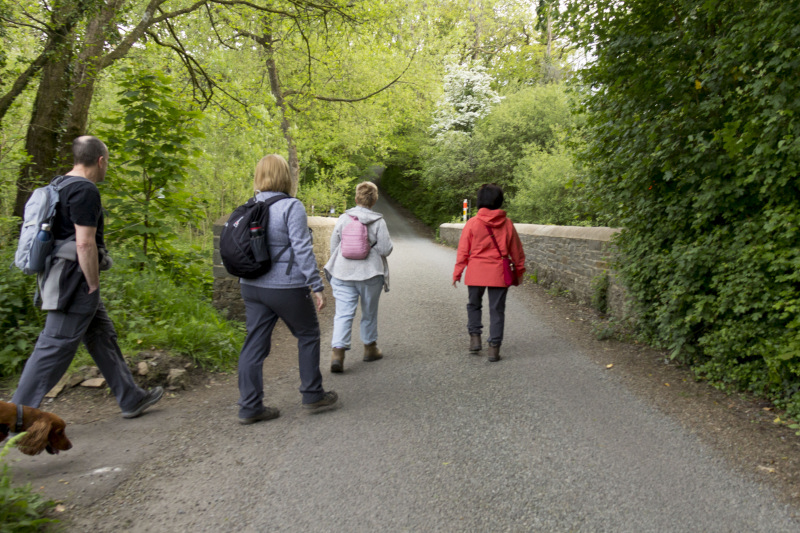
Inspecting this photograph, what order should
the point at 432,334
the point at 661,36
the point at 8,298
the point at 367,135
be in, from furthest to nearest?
the point at 367,135 < the point at 432,334 < the point at 661,36 < the point at 8,298

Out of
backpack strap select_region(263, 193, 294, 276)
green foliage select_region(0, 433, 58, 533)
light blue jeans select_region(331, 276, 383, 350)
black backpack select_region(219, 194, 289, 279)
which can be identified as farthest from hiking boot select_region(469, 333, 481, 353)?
green foliage select_region(0, 433, 58, 533)

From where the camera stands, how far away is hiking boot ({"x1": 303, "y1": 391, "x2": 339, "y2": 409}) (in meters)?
4.29

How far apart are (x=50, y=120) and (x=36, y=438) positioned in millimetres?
5412

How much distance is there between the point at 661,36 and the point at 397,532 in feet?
16.8

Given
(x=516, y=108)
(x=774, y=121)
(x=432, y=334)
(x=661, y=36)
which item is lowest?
(x=432, y=334)

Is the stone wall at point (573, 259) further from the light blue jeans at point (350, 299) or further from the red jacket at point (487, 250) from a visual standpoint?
the light blue jeans at point (350, 299)

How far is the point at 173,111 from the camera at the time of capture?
6445 millimetres

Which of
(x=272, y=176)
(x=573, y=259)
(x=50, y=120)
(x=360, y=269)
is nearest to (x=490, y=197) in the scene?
(x=360, y=269)

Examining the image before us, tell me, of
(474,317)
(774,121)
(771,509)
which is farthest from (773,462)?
(474,317)

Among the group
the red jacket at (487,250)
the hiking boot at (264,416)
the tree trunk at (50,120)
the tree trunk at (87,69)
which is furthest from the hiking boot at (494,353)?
the tree trunk at (87,69)

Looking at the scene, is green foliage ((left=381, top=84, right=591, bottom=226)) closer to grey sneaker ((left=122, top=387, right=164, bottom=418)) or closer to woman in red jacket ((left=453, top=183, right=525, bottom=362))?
woman in red jacket ((left=453, top=183, right=525, bottom=362))

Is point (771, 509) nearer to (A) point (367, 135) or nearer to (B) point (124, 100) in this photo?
(B) point (124, 100)

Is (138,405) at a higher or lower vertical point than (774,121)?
lower

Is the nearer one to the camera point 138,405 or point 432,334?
point 138,405
